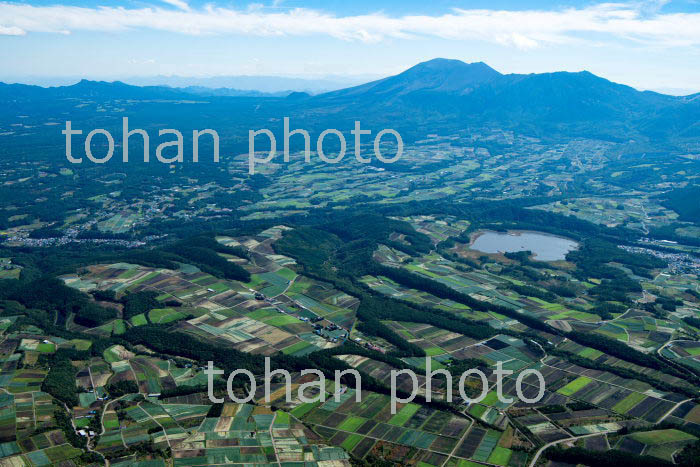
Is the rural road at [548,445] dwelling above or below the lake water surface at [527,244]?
below

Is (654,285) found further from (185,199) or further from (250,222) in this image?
(185,199)

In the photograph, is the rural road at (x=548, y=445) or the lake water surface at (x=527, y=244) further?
the lake water surface at (x=527, y=244)

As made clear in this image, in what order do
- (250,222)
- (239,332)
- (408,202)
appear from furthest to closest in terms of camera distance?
1. (408,202)
2. (250,222)
3. (239,332)

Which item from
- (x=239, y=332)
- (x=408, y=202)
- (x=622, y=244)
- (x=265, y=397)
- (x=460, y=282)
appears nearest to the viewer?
(x=265, y=397)

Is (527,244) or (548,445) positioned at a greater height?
(527,244)

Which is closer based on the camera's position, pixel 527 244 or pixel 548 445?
pixel 548 445

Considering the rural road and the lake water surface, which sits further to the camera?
the lake water surface

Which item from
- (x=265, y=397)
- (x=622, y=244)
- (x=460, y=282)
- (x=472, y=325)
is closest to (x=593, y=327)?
(x=472, y=325)

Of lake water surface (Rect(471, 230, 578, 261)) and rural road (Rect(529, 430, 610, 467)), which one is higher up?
lake water surface (Rect(471, 230, 578, 261))
